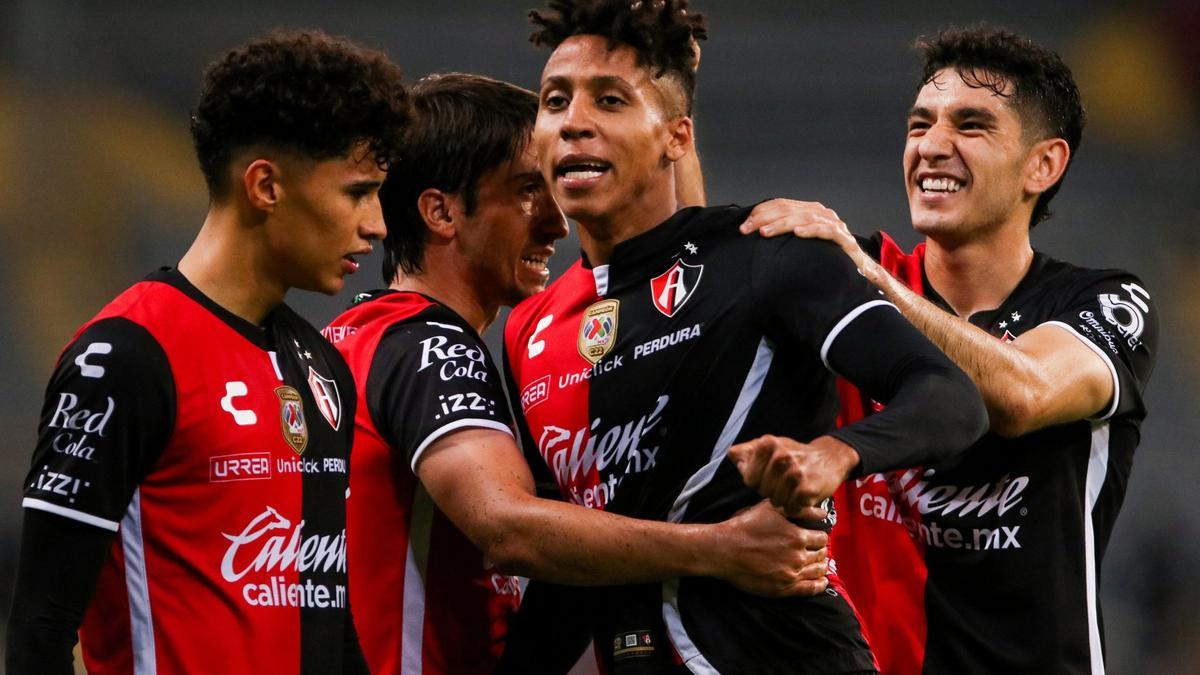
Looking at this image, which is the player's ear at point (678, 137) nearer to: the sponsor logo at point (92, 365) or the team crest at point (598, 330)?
the team crest at point (598, 330)

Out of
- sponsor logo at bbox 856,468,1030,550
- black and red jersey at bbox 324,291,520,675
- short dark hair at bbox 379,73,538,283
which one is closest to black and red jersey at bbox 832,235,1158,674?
sponsor logo at bbox 856,468,1030,550

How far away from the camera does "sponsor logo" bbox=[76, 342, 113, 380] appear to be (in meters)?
2.94

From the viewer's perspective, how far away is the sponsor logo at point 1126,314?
4266 mm

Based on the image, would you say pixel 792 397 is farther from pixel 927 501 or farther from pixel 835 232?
pixel 927 501

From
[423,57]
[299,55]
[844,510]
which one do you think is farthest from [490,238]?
[423,57]

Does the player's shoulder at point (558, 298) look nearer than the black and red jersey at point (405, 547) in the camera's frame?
Yes

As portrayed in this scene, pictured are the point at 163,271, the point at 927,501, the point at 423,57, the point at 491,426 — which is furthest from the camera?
the point at 423,57

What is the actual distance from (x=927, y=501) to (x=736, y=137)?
9.13 m

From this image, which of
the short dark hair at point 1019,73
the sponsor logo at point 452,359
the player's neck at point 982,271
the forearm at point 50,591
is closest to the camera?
the forearm at point 50,591

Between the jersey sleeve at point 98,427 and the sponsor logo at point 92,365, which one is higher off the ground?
the sponsor logo at point 92,365

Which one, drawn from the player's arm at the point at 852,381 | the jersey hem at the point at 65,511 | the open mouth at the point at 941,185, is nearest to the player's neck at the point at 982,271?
the open mouth at the point at 941,185

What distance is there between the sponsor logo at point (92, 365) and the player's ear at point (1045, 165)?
2.89m

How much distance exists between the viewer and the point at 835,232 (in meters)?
3.46

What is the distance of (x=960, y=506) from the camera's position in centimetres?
404
